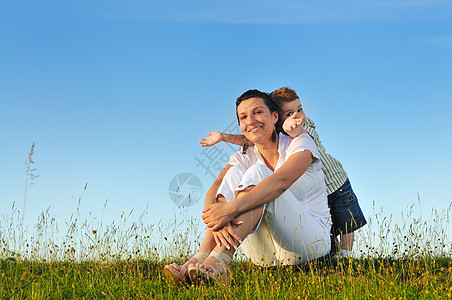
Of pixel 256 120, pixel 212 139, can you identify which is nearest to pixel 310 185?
pixel 256 120

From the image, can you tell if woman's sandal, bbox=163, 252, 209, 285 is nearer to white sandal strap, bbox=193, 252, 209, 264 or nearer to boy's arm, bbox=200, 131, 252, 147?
white sandal strap, bbox=193, 252, 209, 264

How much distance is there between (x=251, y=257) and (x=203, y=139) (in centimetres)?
167

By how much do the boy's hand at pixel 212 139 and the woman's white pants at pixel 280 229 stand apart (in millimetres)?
1167

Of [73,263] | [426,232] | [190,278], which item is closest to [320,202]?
[190,278]

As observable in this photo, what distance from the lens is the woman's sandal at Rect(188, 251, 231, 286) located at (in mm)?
4098

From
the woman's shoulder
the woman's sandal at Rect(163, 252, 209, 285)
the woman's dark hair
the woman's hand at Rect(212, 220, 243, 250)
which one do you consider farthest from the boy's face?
the woman's sandal at Rect(163, 252, 209, 285)

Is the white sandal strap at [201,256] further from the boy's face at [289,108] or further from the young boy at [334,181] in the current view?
the boy's face at [289,108]

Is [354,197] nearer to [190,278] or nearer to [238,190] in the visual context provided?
[238,190]

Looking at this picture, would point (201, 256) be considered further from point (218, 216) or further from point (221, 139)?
point (221, 139)

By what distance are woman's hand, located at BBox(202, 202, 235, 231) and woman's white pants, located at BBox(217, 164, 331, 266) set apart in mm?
233

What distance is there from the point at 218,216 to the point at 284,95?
7.75 ft

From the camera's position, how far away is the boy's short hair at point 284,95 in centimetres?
582

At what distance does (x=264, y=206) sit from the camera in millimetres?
4195

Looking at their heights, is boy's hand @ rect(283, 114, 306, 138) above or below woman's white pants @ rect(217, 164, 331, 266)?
above
